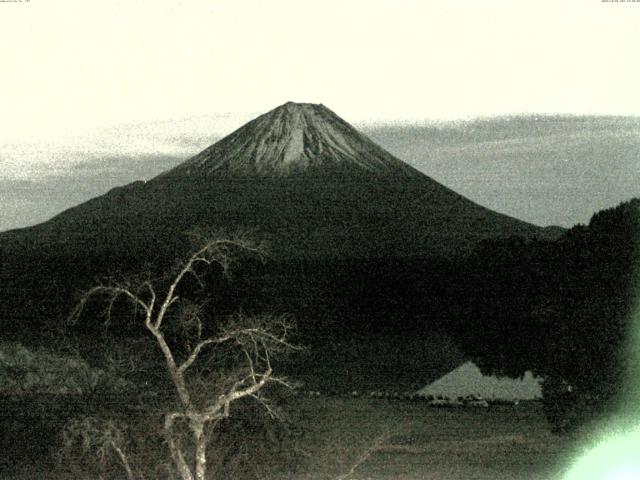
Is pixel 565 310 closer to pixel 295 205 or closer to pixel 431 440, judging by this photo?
pixel 431 440

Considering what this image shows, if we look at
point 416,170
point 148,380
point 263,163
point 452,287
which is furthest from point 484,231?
point 148,380

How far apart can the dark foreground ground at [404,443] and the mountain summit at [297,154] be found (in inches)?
1517

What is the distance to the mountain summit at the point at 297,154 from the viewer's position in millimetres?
53312

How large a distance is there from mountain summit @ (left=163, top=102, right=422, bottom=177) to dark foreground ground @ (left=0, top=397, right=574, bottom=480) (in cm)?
3853

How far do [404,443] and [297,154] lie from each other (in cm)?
→ 4550

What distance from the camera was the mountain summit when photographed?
53.3 m

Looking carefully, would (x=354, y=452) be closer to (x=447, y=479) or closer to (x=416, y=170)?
(x=447, y=479)

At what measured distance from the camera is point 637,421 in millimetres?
10219

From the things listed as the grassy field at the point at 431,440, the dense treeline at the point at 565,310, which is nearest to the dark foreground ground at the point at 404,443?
the grassy field at the point at 431,440

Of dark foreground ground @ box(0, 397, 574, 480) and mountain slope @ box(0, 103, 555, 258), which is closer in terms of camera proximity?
dark foreground ground @ box(0, 397, 574, 480)

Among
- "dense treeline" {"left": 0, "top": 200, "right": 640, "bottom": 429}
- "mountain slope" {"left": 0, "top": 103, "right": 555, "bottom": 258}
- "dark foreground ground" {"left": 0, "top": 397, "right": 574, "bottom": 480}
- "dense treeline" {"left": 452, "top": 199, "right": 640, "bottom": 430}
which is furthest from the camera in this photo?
"mountain slope" {"left": 0, "top": 103, "right": 555, "bottom": 258}

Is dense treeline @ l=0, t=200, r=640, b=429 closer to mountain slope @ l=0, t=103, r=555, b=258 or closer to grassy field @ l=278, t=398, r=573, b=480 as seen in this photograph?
grassy field @ l=278, t=398, r=573, b=480

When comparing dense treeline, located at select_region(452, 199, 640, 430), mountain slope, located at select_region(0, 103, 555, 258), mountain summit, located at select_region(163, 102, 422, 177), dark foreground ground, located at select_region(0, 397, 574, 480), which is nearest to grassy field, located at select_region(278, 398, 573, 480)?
dark foreground ground, located at select_region(0, 397, 574, 480)

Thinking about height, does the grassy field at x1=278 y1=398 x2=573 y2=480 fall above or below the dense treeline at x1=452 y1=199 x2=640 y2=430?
below
